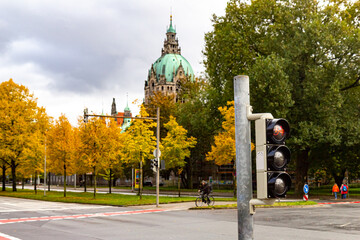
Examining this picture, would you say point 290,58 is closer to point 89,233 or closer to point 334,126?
point 334,126

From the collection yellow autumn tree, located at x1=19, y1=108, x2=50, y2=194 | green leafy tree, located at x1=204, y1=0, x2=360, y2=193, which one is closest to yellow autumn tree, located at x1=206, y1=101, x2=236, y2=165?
green leafy tree, located at x1=204, y1=0, x2=360, y2=193

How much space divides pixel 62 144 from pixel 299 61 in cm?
2226

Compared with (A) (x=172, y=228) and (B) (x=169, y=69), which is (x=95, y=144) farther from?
(B) (x=169, y=69)

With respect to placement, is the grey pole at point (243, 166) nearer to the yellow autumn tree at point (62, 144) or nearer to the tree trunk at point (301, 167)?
the yellow autumn tree at point (62, 144)

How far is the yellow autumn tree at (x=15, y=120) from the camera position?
155 ft

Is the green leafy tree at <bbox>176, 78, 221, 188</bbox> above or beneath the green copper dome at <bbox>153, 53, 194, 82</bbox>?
beneath

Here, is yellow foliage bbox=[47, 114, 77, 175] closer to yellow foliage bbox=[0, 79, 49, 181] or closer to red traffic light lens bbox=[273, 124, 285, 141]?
yellow foliage bbox=[0, 79, 49, 181]

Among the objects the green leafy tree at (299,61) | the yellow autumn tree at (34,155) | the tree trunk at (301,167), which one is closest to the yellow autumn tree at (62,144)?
the yellow autumn tree at (34,155)

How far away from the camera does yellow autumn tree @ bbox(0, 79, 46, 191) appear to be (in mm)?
47219

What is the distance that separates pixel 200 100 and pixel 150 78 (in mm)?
105240

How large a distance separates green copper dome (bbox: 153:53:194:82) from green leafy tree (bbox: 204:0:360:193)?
11139 cm

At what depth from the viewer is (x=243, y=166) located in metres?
3.62

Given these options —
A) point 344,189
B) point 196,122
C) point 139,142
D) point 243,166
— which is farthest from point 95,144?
point 243,166

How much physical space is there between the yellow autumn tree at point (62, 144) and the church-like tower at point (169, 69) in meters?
107
